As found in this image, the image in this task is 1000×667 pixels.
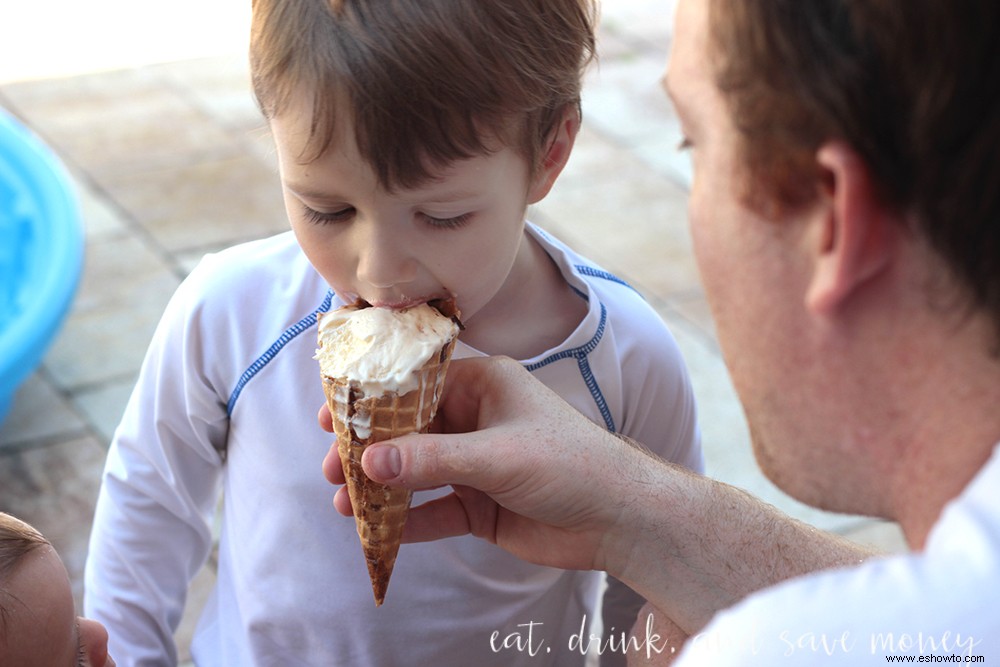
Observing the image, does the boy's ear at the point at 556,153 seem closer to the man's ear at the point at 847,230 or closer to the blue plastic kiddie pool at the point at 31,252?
the man's ear at the point at 847,230

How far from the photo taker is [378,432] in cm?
169

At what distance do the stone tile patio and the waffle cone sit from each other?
1840 mm

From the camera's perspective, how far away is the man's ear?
116 centimetres

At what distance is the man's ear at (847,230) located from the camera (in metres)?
1.16

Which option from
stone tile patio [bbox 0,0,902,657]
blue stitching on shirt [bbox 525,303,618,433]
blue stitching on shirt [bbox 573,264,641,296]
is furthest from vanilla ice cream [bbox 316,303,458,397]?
stone tile patio [bbox 0,0,902,657]

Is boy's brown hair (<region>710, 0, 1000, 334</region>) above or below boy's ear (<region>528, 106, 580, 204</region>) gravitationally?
above

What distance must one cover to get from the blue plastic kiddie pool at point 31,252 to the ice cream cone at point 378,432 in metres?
2.27

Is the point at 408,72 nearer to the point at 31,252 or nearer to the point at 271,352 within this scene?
the point at 271,352

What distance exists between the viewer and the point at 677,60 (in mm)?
1392

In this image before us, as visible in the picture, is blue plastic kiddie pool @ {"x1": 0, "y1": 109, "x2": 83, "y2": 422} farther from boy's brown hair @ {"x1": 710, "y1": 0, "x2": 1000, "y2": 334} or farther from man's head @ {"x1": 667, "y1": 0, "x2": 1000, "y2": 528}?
boy's brown hair @ {"x1": 710, "y1": 0, "x2": 1000, "y2": 334}

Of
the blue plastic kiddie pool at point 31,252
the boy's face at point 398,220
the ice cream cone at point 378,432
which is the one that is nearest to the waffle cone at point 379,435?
the ice cream cone at point 378,432

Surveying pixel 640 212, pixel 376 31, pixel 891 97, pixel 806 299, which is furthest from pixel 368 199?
pixel 640 212

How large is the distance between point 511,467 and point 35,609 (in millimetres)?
725

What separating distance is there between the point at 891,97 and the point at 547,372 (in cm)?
93
